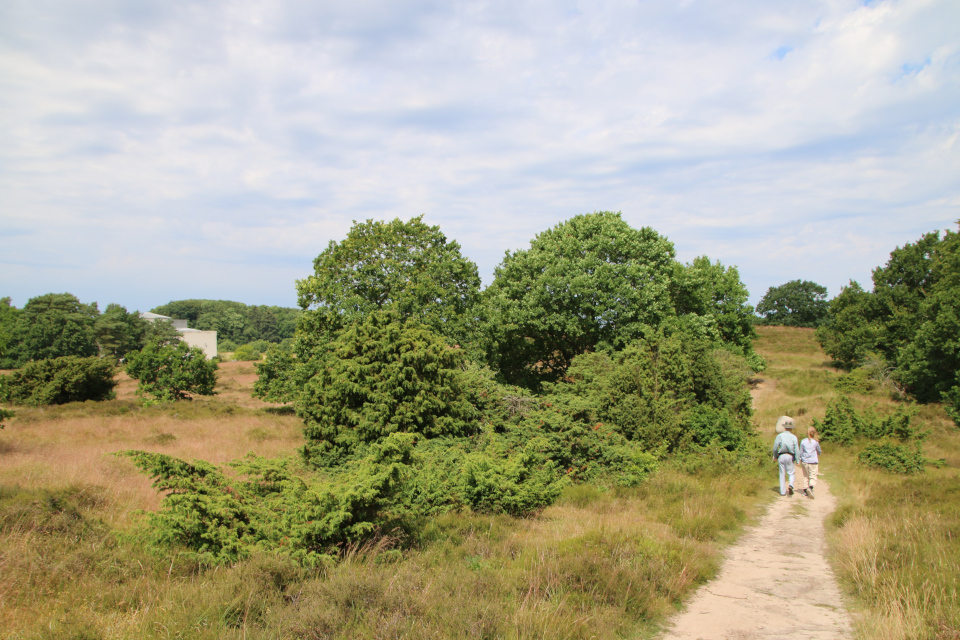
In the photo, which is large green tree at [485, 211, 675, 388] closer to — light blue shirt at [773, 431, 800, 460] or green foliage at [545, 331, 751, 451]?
green foliage at [545, 331, 751, 451]

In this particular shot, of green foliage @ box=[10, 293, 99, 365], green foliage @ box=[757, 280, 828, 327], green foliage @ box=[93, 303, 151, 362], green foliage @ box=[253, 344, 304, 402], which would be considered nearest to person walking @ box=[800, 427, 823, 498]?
green foliage @ box=[253, 344, 304, 402]

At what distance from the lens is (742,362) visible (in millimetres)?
28219

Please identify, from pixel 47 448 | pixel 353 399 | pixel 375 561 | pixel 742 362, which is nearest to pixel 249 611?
pixel 375 561

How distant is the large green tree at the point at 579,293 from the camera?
21.1m

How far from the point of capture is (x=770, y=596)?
6.07 m

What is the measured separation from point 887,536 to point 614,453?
19.7 feet

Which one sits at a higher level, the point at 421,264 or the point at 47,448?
the point at 421,264

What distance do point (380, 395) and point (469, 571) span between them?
8.00 metres

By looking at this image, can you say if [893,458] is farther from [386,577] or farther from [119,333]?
[119,333]

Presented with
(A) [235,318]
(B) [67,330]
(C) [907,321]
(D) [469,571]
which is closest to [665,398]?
(D) [469,571]

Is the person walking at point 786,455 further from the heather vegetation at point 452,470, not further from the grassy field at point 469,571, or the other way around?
the grassy field at point 469,571

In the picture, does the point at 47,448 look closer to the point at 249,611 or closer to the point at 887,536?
the point at 249,611

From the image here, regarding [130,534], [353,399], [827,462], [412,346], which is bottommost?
[827,462]

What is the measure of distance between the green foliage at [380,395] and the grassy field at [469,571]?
4120 mm
